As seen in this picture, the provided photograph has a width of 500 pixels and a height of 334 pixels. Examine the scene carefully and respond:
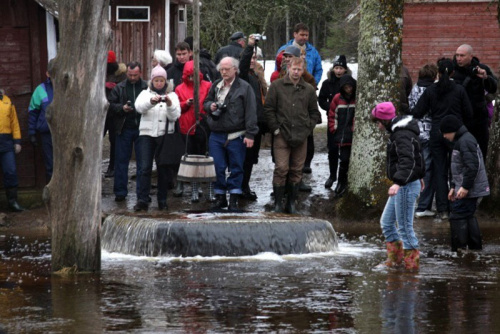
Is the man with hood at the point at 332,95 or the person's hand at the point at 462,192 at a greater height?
the man with hood at the point at 332,95

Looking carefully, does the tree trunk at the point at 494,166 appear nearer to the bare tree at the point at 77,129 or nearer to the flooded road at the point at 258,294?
the flooded road at the point at 258,294

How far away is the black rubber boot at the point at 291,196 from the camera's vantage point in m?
15.1

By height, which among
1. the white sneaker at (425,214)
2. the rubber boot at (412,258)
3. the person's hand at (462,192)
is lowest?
the rubber boot at (412,258)

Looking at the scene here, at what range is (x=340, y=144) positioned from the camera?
1606 centimetres

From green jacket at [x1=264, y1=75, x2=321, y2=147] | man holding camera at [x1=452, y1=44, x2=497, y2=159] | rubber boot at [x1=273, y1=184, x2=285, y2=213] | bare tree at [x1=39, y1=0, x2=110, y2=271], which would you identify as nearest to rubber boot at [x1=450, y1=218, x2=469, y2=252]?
man holding camera at [x1=452, y1=44, x2=497, y2=159]

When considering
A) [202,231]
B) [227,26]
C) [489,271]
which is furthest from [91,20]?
[227,26]

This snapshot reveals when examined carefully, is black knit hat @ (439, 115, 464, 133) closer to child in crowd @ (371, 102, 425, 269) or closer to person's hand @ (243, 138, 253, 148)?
child in crowd @ (371, 102, 425, 269)

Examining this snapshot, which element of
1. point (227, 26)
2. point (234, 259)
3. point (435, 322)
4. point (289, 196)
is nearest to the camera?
point (435, 322)

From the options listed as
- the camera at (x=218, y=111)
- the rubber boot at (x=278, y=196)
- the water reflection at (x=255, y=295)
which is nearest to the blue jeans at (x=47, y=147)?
the camera at (x=218, y=111)

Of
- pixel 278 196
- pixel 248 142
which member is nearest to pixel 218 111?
pixel 248 142

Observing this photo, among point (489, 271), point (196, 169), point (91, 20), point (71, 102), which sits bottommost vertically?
point (489, 271)

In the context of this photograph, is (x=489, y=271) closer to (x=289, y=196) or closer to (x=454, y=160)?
(x=454, y=160)

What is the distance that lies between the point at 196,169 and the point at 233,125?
0.86 m

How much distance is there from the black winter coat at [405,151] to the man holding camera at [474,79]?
3783mm
